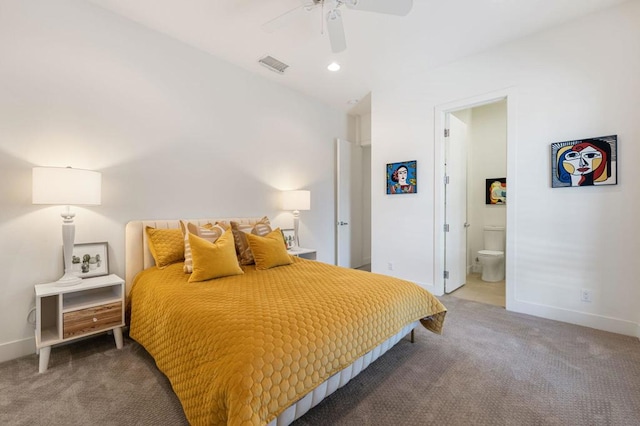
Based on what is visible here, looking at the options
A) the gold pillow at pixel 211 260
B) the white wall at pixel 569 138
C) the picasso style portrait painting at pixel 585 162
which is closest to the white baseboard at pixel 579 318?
the white wall at pixel 569 138

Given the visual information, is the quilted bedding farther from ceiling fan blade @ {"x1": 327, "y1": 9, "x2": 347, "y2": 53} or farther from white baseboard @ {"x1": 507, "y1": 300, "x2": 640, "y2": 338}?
ceiling fan blade @ {"x1": 327, "y1": 9, "x2": 347, "y2": 53}

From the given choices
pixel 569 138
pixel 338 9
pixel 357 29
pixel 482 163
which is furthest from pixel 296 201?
pixel 482 163

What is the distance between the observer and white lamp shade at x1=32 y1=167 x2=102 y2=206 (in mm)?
1945

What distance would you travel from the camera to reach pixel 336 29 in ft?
7.37

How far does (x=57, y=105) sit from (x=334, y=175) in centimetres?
352

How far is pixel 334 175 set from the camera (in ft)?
16.0

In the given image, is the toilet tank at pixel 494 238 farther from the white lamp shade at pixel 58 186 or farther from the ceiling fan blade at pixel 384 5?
the white lamp shade at pixel 58 186

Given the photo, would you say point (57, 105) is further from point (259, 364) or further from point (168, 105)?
point (259, 364)

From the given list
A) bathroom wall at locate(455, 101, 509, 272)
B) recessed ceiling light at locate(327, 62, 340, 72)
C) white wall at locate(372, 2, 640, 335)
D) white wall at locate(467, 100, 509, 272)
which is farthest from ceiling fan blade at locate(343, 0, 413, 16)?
white wall at locate(467, 100, 509, 272)

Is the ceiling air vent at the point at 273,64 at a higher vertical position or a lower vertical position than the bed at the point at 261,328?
higher

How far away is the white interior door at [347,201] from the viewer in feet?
15.8

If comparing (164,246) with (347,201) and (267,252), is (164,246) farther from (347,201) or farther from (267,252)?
(347,201)

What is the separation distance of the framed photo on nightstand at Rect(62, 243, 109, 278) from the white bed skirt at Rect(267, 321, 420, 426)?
2.10 metres

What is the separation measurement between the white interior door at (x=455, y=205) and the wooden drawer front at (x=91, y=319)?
140 inches
